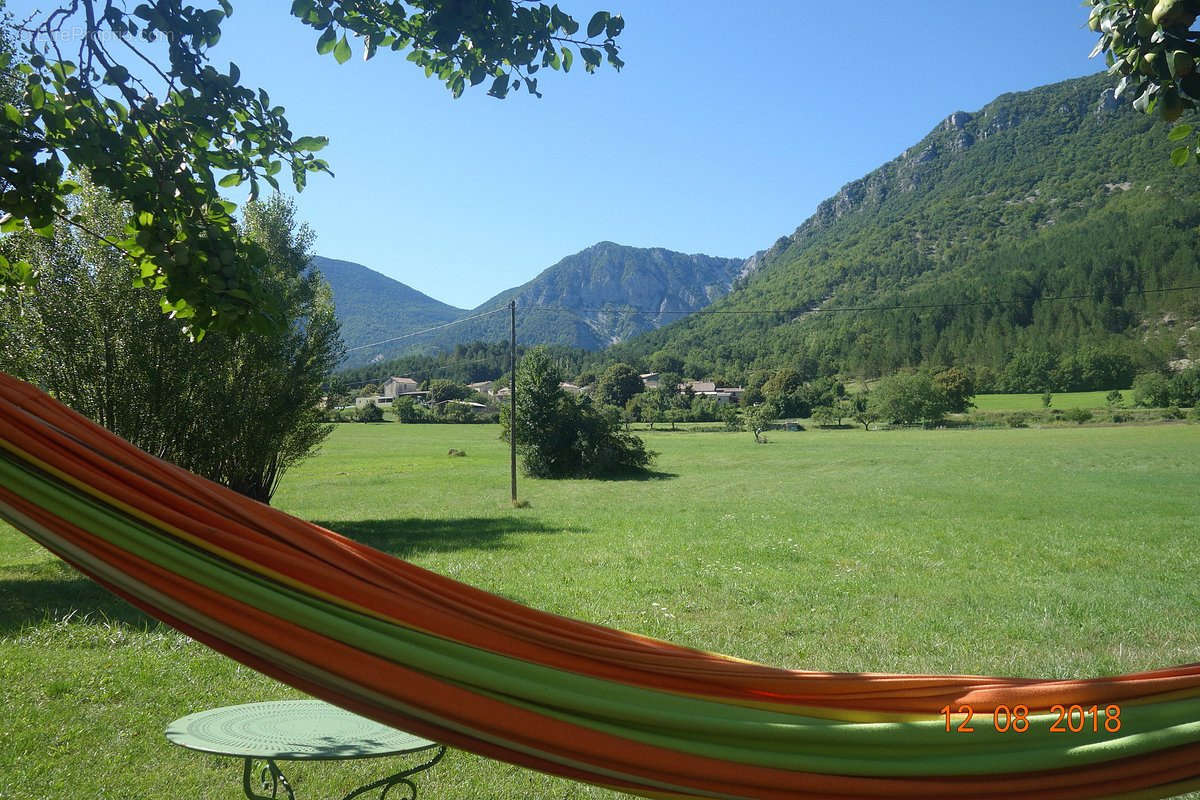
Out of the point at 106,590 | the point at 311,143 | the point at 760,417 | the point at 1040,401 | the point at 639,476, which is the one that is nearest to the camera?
the point at 311,143

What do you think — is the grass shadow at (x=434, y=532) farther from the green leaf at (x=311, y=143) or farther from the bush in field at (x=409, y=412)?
the bush in field at (x=409, y=412)

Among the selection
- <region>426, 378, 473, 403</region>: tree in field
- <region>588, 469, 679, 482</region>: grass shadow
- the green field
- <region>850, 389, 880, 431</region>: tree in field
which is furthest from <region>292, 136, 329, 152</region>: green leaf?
the green field

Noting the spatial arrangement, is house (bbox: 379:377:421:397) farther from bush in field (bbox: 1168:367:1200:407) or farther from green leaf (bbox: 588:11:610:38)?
green leaf (bbox: 588:11:610:38)

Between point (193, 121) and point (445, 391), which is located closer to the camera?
point (193, 121)

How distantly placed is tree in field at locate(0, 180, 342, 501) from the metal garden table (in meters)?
6.77

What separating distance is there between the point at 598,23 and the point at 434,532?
1351cm

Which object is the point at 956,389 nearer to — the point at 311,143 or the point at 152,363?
the point at 152,363

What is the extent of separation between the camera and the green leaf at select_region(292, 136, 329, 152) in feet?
11.0

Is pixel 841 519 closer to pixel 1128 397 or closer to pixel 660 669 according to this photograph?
pixel 660 669

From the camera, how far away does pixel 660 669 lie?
1557 mm

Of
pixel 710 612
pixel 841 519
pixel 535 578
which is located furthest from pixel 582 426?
pixel 710 612

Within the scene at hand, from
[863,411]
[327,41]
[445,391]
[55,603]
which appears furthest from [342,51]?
[863,411]
